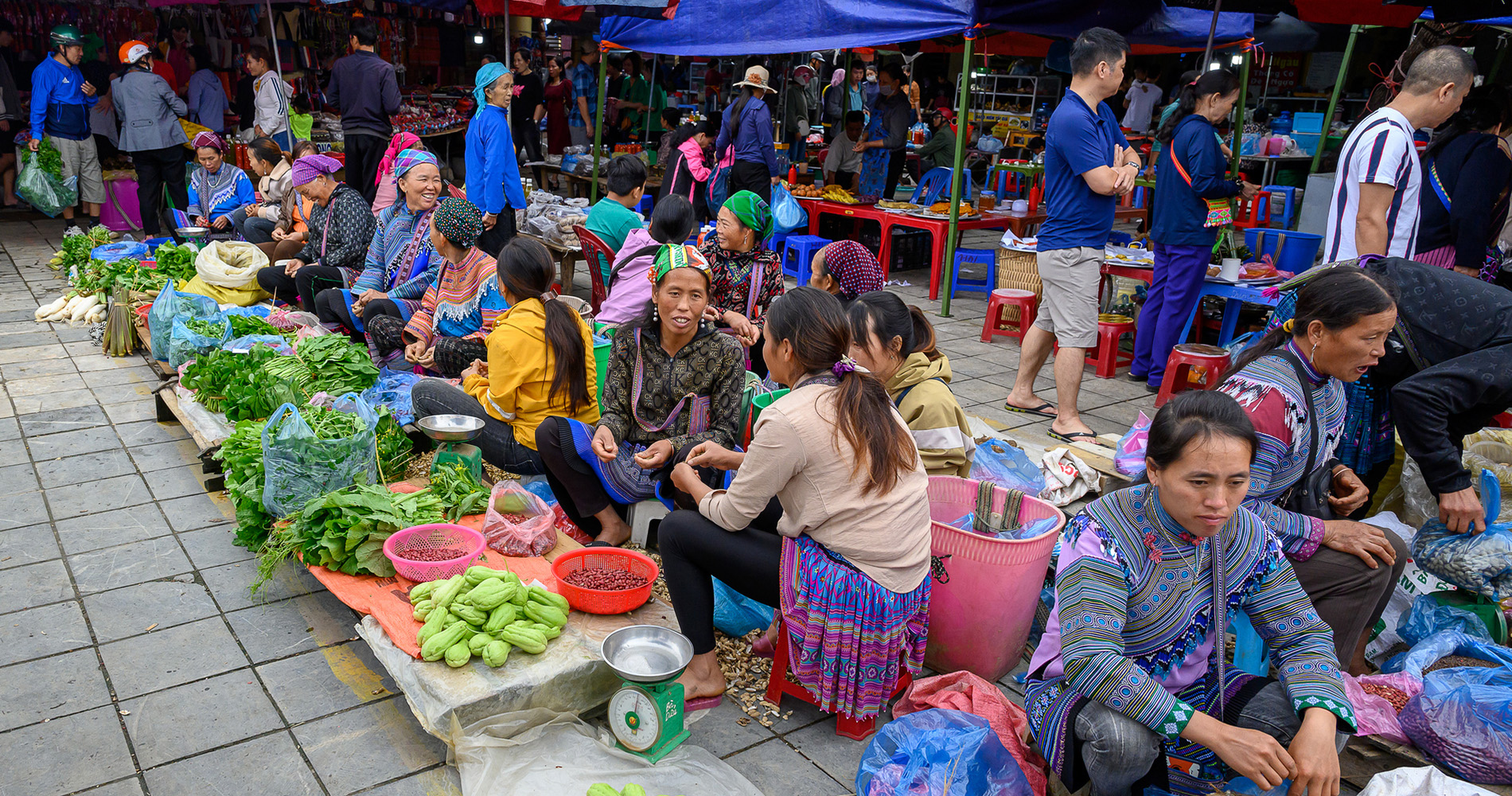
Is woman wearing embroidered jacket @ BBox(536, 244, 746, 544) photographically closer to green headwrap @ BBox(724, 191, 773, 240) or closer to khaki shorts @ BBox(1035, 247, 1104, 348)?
green headwrap @ BBox(724, 191, 773, 240)

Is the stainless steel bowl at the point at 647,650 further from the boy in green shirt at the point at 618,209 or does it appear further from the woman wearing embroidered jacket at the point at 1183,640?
the boy in green shirt at the point at 618,209

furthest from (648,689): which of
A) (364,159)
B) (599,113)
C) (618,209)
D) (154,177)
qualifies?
(154,177)

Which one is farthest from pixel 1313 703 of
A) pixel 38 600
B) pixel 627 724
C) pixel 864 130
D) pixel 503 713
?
pixel 864 130

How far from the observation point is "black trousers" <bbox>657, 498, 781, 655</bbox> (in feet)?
9.37

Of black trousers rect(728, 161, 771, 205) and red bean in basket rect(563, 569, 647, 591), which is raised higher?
black trousers rect(728, 161, 771, 205)

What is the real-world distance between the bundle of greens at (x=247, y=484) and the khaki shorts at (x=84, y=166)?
27.1 ft

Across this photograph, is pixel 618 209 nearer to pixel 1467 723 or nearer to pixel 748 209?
pixel 748 209

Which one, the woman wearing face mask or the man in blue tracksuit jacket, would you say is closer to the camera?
the woman wearing face mask

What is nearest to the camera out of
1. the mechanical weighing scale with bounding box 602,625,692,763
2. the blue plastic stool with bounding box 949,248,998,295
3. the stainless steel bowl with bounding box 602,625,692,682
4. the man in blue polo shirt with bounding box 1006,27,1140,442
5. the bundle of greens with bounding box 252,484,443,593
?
the mechanical weighing scale with bounding box 602,625,692,763

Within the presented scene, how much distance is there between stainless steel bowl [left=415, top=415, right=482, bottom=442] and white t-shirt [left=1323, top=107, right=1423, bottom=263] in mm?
3892

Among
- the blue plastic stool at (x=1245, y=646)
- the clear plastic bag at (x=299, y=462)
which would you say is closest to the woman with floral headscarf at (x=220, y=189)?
the clear plastic bag at (x=299, y=462)

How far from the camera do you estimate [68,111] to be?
9828mm

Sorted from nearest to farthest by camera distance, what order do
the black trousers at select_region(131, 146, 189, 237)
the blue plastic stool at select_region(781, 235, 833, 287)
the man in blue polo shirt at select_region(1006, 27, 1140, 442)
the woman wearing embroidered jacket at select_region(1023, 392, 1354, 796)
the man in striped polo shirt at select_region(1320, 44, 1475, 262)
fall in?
the woman wearing embroidered jacket at select_region(1023, 392, 1354, 796)
the man in striped polo shirt at select_region(1320, 44, 1475, 262)
the man in blue polo shirt at select_region(1006, 27, 1140, 442)
the blue plastic stool at select_region(781, 235, 833, 287)
the black trousers at select_region(131, 146, 189, 237)

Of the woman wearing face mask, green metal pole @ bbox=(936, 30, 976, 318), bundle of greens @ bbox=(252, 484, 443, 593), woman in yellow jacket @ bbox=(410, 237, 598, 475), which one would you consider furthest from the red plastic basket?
green metal pole @ bbox=(936, 30, 976, 318)
